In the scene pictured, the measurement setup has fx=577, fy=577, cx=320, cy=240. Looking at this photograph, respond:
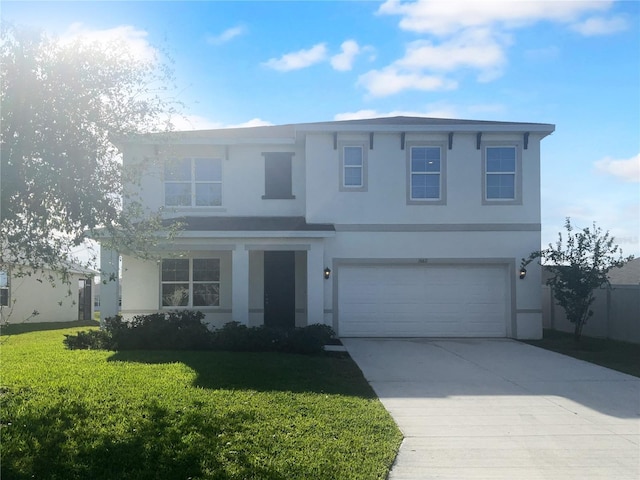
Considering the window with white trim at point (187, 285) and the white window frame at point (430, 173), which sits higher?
the white window frame at point (430, 173)

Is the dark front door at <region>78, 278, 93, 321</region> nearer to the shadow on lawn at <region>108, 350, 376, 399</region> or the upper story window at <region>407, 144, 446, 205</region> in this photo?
the shadow on lawn at <region>108, 350, 376, 399</region>

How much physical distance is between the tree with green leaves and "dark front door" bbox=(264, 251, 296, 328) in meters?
9.29

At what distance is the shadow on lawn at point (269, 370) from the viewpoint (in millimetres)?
9156

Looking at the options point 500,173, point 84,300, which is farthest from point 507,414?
point 84,300

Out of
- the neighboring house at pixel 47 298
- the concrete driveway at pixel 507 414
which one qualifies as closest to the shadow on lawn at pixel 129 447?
the concrete driveway at pixel 507 414

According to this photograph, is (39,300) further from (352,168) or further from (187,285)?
(352,168)

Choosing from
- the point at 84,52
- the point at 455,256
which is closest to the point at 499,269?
the point at 455,256

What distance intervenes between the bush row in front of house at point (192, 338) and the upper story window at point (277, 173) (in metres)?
5.36

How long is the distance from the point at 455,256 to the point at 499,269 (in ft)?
4.68

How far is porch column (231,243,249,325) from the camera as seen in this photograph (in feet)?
51.4

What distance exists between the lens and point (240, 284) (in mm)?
15758

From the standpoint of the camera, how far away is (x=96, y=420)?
6.83m

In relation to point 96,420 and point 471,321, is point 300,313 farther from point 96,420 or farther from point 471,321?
point 96,420

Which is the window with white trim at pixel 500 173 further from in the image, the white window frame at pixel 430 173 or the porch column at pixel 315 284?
the porch column at pixel 315 284
